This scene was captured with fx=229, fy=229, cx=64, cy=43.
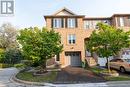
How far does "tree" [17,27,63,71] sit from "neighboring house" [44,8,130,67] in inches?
396

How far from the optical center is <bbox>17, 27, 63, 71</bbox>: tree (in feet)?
80.4

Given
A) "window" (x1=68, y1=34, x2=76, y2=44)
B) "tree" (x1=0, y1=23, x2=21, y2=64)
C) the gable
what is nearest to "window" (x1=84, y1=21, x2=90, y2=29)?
the gable

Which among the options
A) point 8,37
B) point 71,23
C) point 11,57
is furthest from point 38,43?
point 8,37

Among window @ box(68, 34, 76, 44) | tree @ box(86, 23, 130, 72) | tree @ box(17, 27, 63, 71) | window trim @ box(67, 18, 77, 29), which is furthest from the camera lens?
window trim @ box(67, 18, 77, 29)

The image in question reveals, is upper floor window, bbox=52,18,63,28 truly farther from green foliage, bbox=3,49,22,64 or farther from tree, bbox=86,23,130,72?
green foliage, bbox=3,49,22,64

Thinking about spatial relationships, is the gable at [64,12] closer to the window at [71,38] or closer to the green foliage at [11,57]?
the window at [71,38]

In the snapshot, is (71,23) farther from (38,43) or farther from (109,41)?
(109,41)

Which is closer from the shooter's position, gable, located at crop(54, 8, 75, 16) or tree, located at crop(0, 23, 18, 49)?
gable, located at crop(54, 8, 75, 16)

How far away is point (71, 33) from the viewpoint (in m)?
36.0

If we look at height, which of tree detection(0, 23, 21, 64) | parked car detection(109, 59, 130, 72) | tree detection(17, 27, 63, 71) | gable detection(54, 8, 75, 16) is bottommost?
parked car detection(109, 59, 130, 72)

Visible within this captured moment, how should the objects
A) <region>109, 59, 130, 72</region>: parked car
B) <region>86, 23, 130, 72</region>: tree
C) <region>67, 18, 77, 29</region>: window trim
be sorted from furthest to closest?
<region>67, 18, 77, 29</region>: window trim
<region>109, 59, 130, 72</region>: parked car
<region>86, 23, 130, 72</region>: tree

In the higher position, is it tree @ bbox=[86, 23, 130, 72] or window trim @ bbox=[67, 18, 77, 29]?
window trim @ bbox=[67, 18, 77, 29]

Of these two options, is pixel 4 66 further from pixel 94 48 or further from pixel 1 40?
pixel 94 48

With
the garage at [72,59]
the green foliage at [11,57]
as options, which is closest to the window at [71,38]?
the garage at [72,59]
